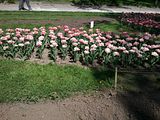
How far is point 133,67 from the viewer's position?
8.83m

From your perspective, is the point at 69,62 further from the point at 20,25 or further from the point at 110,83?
the point at 20,25

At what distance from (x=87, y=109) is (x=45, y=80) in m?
1.63

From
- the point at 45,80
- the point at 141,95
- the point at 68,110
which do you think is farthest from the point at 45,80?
the point at 141,95

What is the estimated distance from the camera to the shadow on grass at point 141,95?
6.31 meters

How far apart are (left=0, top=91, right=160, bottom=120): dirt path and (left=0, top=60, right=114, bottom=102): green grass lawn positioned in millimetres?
287

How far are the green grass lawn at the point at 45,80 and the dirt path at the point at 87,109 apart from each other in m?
0.29

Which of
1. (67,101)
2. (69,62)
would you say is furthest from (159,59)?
(67,101)

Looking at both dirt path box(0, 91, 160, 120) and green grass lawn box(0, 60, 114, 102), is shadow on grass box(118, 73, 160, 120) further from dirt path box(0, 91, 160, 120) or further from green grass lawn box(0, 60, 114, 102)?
green grass lawn box(0, 60, 114, 102)

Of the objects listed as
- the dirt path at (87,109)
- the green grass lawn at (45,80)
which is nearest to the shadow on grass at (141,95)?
the dirt path at (87,109)

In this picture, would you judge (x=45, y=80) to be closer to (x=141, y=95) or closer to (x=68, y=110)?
(x=68, y=110)

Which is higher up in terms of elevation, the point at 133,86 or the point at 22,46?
the point at 22,46

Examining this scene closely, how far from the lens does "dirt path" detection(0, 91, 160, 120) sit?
599 cm

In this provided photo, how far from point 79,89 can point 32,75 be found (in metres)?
1.34

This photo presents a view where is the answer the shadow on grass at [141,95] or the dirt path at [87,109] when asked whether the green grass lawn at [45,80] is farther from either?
the shadow on grass at [141,95]
